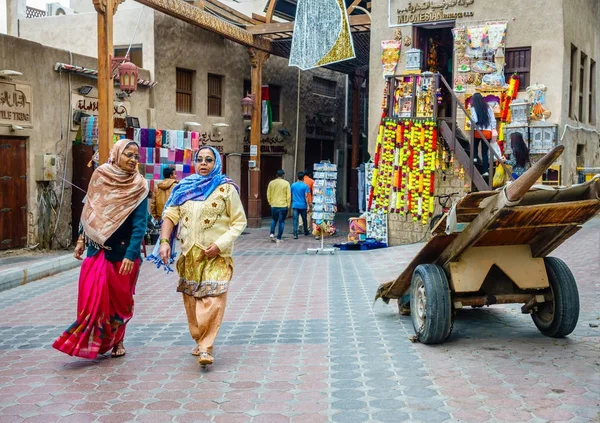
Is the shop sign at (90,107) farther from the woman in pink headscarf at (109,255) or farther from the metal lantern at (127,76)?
Result: the woman in pink headscarf at (109,255)

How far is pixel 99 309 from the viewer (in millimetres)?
5484

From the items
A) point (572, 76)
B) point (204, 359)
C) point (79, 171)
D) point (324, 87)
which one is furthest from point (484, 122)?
point (324, 87)

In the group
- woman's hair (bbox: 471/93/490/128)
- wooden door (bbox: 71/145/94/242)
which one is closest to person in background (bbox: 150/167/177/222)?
wooden door (bbox: 71/145/94/242)

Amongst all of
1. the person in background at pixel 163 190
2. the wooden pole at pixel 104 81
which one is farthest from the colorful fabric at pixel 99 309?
the wooden pole at pixel 104 81

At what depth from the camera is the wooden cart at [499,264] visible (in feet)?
17.4

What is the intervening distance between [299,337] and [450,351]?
4.73 ft

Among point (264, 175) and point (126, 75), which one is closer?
point (126, 75)

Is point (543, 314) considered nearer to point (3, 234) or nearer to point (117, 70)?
point (3, 234)

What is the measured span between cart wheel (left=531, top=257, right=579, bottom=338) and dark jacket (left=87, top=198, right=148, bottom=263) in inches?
138

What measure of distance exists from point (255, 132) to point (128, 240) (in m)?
15.8

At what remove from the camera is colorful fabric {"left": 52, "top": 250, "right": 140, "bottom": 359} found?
5449 mm

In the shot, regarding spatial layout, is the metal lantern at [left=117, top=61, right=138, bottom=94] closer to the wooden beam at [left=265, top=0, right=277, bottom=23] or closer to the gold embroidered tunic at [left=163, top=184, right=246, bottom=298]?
the wooden beam at [left=265, top=0, right=277, bottom=23]

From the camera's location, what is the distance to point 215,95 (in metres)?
22.0

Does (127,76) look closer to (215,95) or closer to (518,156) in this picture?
(215,95)
